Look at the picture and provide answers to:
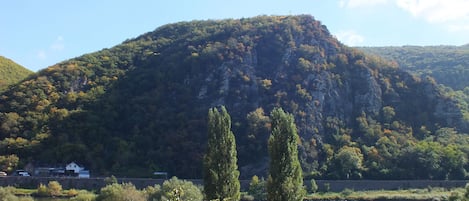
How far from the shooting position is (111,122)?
398 feet

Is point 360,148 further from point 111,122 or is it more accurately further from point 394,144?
point 111,122

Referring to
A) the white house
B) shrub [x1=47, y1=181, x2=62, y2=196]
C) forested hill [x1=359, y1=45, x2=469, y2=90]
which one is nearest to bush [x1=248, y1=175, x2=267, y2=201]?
shrub [x1=47, y1=181, x2=62, y2=196]

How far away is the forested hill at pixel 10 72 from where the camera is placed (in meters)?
149

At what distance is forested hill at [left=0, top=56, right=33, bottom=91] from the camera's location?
149 m

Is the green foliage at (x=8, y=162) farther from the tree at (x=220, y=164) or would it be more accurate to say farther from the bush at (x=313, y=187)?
the tree at (x=220, y=164)

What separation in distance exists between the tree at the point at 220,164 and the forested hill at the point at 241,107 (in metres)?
69.7

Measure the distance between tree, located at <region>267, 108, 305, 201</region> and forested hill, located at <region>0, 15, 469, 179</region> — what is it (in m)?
71.5

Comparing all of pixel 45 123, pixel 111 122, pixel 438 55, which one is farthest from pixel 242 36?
pixel 438 55

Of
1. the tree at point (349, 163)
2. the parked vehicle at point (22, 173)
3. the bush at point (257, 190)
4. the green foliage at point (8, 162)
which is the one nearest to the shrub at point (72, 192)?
the parked vehicle at point (22, 173)

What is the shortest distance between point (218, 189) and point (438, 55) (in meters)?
165

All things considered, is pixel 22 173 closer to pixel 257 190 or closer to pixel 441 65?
pixel 257 190

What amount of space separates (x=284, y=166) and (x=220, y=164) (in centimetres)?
451

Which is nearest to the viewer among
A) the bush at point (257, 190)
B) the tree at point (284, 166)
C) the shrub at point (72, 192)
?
the tree at point (284, 166)

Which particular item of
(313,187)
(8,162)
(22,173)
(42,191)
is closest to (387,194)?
(313,187)
